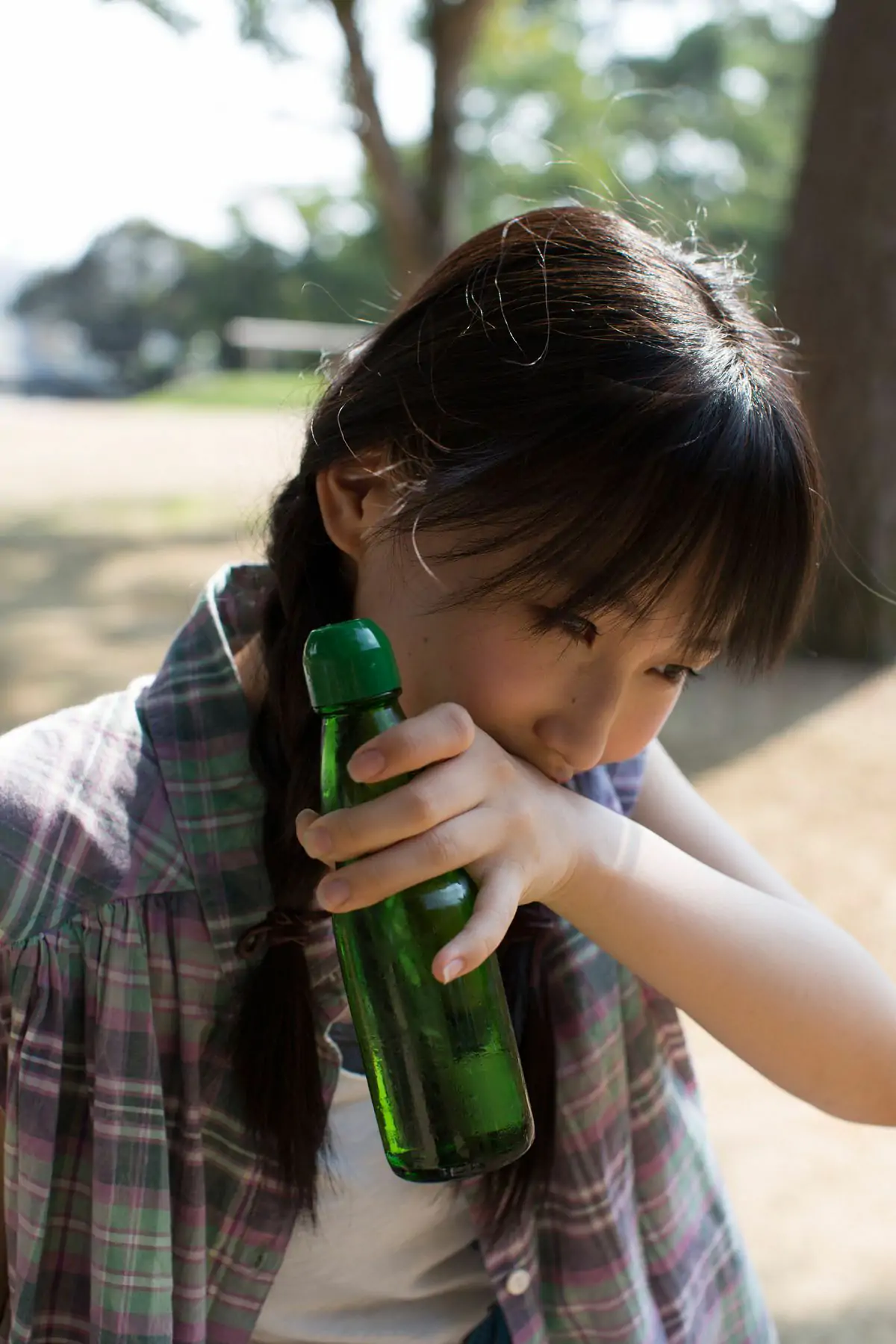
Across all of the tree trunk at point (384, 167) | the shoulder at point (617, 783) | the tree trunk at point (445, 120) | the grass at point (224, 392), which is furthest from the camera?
the grass at point (224, 392)

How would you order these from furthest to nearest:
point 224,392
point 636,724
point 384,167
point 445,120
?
point 224,392 → point 445,120 → point 384,167 → point 636,724

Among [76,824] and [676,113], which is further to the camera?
[676,113]

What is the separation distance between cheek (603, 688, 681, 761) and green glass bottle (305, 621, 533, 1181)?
0.99 ft

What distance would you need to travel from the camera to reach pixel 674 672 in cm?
122

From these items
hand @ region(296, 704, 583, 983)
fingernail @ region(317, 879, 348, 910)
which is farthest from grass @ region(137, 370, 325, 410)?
fingernail @ region(317, 879, 348, 910)

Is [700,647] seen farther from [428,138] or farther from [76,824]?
[428,138]

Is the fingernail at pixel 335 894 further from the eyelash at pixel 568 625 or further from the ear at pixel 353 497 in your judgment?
the ear at pixel 353 497

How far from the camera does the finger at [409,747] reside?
86cm

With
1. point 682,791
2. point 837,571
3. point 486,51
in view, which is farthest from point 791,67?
point 682,791

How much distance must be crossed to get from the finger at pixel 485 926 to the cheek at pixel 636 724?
0.26 m

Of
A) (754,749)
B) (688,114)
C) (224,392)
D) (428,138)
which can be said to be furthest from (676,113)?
(754,749)

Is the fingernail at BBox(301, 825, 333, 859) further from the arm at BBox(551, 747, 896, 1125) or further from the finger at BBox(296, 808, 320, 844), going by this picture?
the arm at BBox(551, 747, 896, 1125)

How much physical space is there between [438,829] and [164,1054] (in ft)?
1.46

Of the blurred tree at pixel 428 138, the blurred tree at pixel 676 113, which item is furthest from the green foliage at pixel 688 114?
the blurred tree at pixel 428 138
